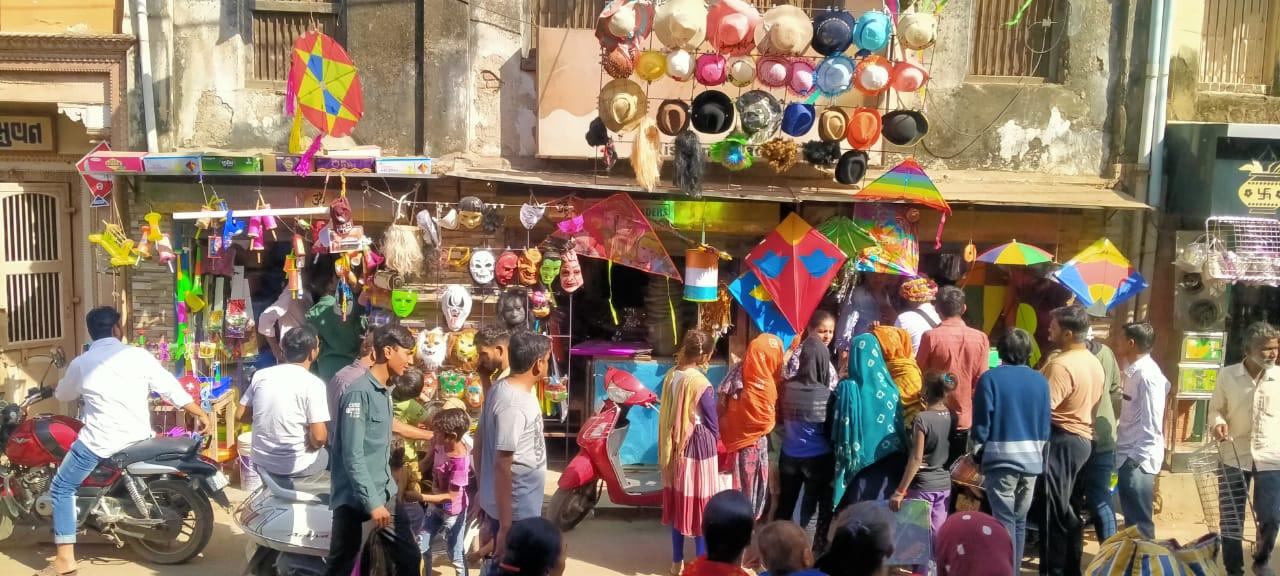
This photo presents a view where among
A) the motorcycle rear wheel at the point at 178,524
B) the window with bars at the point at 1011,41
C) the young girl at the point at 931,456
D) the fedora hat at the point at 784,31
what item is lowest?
the motorcycle rear wheel at the point at 178,524

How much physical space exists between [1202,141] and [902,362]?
3.75 m

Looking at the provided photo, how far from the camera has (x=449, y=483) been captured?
18.9ft

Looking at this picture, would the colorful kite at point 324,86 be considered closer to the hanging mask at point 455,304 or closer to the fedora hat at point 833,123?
the hanging mask at point 455,304

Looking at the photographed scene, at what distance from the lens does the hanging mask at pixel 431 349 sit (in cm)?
766

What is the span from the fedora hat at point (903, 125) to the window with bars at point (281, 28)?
4.62 metres

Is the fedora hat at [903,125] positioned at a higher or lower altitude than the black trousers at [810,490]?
higher

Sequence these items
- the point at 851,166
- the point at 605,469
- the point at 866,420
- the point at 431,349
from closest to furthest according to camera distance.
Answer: the point at 866,420 < the point at 605,469 < the point at 851,166 < the point at 431,349

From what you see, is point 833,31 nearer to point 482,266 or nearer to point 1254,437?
point 482,266

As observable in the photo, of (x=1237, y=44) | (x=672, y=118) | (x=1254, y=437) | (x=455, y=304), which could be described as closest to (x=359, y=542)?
(x=455, y=304)

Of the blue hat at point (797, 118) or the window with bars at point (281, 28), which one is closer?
the blue hat at point (797, 118)

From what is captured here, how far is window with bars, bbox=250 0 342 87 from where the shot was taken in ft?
27.1

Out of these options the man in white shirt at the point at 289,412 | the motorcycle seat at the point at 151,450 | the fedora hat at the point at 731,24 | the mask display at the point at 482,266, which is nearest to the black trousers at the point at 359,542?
the man in white shirt at the point at 289,412

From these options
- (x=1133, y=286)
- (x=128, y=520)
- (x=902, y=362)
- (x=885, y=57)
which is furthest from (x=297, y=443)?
(x=1133, y=286)

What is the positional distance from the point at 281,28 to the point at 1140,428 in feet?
23.6
